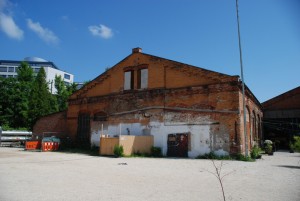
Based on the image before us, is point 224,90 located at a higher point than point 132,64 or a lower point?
lower

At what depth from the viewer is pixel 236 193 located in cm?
617

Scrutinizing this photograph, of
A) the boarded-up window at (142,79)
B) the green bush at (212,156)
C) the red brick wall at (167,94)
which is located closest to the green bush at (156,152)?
the red brick wall at (167,94)

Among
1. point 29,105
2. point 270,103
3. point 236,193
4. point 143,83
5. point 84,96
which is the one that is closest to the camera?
point 236,193

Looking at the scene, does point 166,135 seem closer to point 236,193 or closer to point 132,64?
point 132,64

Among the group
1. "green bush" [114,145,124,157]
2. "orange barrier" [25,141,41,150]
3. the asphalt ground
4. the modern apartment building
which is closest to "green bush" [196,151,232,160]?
"green bush" [114,145,124,157]

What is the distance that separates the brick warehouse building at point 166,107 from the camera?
15852 millimetres

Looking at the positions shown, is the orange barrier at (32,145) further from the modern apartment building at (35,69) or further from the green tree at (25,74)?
the modern apartment building at (35,69)

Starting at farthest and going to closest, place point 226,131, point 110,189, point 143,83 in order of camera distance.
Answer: point 143,83
point 226,131
point 110,189

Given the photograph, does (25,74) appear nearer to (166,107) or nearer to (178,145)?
(166,107)

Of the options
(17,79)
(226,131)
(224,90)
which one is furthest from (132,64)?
(17,79)

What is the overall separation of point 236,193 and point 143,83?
1479 centimetres

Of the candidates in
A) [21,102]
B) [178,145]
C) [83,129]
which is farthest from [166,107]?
[21,102]

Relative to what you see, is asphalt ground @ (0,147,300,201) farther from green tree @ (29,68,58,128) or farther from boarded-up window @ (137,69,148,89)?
green tree @ (29,68,58,128)

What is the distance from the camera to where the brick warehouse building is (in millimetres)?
15852
